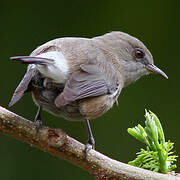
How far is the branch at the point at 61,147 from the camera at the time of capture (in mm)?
2256

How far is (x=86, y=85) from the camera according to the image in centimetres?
300

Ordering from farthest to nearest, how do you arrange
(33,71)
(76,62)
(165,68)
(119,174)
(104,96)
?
(165,68) < (104,96) < (76,62) < (33,71) < (119,174)

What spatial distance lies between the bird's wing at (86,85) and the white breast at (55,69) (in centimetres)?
6

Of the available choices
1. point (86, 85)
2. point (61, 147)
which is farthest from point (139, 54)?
point (61, 147)

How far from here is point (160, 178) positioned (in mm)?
2146

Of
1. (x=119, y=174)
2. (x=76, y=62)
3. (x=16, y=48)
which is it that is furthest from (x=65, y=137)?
(x=16, y=48)

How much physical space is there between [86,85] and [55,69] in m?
0.36

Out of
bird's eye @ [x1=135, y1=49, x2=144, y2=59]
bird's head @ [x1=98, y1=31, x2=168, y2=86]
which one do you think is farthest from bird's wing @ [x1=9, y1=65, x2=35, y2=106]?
bird's eye @ [x1=135, y1=49, x2=144, y2=59]

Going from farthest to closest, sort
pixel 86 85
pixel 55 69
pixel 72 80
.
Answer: pixel 86 85 → pixel 72 80 → pixel 55 69

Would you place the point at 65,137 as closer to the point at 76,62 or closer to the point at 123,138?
the point at 76,62

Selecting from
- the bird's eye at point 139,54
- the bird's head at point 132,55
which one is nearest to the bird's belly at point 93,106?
the bird's head at point 132,55

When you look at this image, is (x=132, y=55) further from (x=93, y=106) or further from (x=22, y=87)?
(x=22, y=87)

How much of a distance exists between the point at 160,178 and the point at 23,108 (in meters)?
3.17

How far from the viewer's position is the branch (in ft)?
7.40
